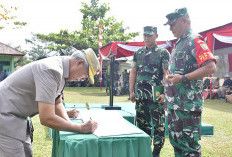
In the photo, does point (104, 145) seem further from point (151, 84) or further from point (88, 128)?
point (151, 84)

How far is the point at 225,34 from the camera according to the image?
7828 millimetres

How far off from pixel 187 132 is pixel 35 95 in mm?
1423

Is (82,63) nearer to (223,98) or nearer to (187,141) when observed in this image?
(187,141)

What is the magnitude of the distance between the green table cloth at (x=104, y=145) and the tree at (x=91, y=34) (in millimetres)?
24454

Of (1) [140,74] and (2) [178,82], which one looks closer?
(2) [178,82]

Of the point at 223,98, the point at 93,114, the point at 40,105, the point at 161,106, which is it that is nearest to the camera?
the point at 40,105

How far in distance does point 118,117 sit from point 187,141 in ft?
2.30

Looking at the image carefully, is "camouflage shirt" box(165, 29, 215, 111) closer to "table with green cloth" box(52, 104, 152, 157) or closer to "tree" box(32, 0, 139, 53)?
"table with green cloth" box(52, 104, 152, 157)

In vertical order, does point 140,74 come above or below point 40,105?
above

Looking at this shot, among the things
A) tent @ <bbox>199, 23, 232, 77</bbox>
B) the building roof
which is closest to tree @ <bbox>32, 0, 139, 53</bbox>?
the building roof

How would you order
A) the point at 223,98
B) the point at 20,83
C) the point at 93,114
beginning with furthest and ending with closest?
the point at 223,98
the point at 93,114
the point at 20,83

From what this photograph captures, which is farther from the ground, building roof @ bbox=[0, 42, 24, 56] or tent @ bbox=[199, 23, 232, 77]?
building roof @ bbox=[0, 42, 24, 56]

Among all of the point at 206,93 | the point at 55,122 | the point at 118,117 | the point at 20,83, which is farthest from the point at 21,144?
the point at 206,93

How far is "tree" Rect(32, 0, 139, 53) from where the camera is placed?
87.2 ft
